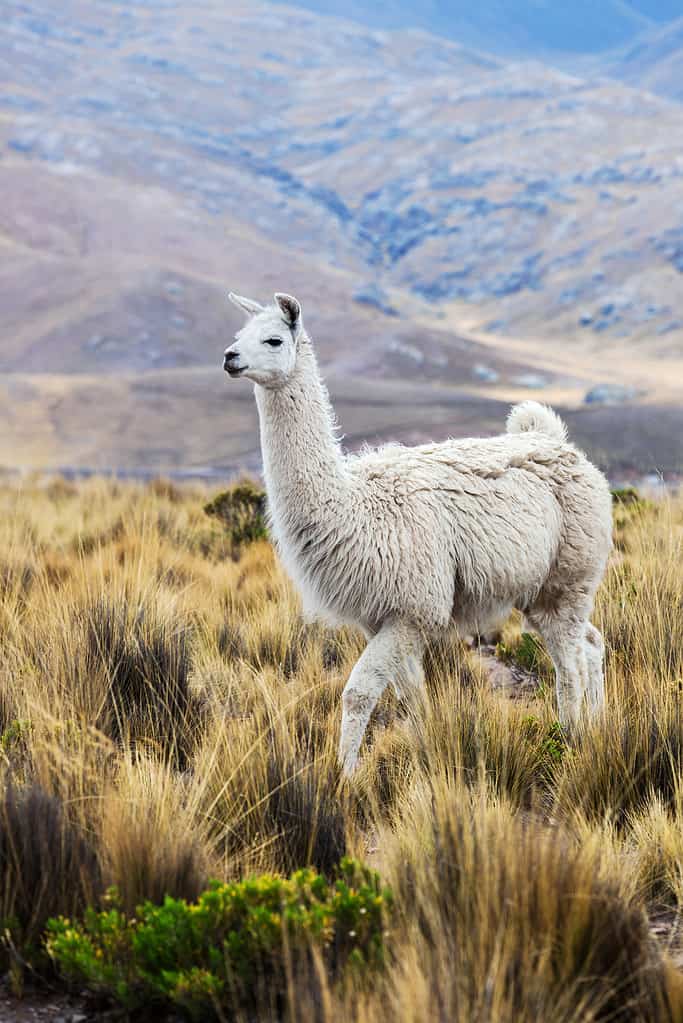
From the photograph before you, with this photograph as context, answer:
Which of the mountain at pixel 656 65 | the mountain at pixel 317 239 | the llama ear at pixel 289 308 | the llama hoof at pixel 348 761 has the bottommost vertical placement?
the llama hoof at pixel 348 761

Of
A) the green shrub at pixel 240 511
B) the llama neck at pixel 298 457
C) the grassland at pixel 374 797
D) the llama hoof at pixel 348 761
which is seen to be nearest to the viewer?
the grassland at pixel 374 797

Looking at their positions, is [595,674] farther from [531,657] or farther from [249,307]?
[249,307]

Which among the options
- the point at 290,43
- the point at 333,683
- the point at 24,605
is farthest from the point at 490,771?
the point at 290,43

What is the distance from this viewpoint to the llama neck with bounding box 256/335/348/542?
12.3 ft

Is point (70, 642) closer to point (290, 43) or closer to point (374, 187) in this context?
point (374, 187)

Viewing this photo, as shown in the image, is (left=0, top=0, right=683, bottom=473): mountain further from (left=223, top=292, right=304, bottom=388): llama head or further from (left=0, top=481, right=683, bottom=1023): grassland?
(left=223, top=292, right=304, bottom=388): llama head

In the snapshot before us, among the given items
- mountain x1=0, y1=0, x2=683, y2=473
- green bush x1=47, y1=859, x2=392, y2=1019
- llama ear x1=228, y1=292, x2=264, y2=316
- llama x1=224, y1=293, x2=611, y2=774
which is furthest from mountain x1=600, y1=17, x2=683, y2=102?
green bush x1=47, y1=859, x2=392, y2=1019

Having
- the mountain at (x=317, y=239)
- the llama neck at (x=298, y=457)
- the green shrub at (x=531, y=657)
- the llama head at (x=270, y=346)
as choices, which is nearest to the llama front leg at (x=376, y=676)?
the llama neck at (x=298, y=457)

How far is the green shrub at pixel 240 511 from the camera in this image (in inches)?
315

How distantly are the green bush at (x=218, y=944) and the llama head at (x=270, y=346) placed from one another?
6.06 feet

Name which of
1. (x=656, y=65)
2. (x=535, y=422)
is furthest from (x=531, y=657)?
(x=656, y=65)

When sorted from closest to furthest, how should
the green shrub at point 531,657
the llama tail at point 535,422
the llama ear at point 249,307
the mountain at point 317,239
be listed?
the llama ear at point 249,307
the llama tail at point 535,422
the green shrub at point 531,657
the mountain at point 317,239

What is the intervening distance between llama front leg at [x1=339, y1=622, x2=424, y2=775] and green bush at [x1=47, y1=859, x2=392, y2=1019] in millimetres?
1165

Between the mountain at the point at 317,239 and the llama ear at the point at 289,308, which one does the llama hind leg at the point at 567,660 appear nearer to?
the llama ear at the point at 289,308
